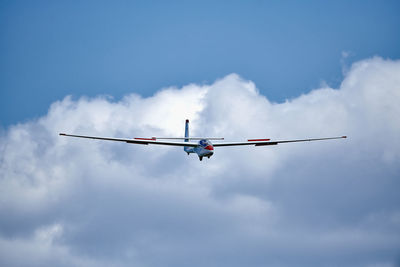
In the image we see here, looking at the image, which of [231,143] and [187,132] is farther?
[187,132]

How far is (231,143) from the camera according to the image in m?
86.8

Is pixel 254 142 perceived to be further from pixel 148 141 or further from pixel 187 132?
pixel 187 132

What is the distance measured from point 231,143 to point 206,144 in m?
6.43

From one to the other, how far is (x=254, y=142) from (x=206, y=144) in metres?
9.83

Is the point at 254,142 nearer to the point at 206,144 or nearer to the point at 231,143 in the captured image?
the point at 231,143

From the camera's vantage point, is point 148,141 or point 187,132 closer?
point 148,141

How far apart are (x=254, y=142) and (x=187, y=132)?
3168cm

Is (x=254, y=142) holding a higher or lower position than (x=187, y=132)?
lower

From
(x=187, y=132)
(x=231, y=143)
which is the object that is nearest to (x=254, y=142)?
(x=231, y=143)

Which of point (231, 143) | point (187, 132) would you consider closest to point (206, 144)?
point (231, 143)

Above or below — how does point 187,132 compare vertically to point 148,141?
above

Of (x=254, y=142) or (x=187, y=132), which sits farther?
(x=187, y=132)

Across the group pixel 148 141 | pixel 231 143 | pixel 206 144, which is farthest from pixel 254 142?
pixel 148 141

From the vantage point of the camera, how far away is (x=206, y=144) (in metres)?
82.3
